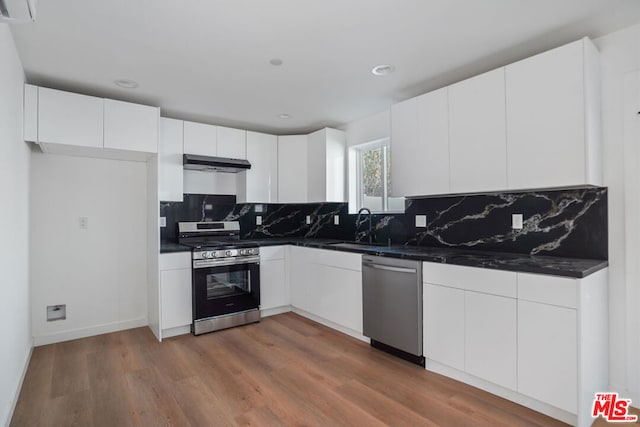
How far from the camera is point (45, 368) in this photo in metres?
2.72

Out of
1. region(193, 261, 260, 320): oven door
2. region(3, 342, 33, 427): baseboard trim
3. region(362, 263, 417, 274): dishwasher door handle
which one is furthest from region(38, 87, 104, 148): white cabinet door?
region(362, 263, 417, 274): dishwasher door handle

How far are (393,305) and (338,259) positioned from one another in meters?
0.80

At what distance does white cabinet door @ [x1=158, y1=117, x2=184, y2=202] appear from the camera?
3629 millimetres

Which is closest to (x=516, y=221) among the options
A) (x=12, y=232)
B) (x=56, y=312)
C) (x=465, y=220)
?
(x=465, y=220)

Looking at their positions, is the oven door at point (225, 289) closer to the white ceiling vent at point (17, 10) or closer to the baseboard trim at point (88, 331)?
the baseboard trim at point (88, 331)

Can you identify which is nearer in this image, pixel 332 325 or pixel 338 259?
pixel 338 259

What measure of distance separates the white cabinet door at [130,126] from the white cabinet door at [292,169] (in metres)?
1.62

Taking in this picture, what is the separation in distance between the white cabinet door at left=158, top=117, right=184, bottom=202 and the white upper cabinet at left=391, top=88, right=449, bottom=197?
7.52 ft

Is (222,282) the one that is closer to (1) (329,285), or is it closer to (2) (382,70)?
(1) (329,285)

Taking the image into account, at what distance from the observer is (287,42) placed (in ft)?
7.57

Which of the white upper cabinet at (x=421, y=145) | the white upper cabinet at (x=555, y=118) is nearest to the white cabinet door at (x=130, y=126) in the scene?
the white upper cabinet at (x=421, y=145)

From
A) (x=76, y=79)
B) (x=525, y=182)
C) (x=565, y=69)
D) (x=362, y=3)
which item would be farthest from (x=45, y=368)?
(x=565, y=69)

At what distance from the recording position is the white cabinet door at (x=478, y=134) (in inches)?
96.3

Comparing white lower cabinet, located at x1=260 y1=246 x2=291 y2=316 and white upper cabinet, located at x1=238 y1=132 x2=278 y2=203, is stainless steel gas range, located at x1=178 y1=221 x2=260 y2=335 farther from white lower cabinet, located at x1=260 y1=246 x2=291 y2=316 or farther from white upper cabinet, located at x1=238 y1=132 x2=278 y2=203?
white upper cabinet, located at x1=238 y1=132 x2=278 y2=203
